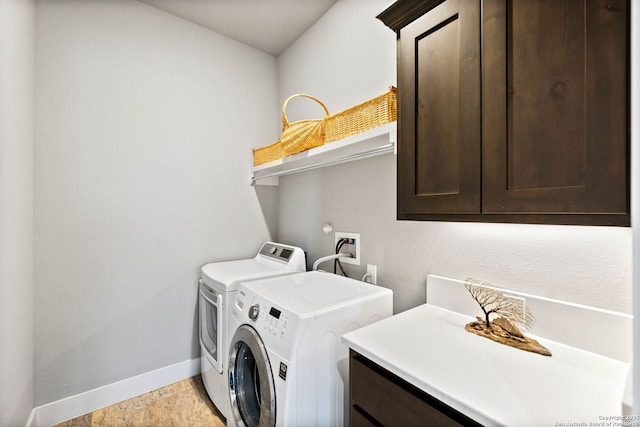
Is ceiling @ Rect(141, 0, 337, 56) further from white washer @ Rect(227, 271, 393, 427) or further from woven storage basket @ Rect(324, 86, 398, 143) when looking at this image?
white washer @ Rect(227, 271, 393, 427)

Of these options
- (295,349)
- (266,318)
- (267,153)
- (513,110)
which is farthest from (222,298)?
(513,110)

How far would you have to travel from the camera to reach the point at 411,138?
1.16m

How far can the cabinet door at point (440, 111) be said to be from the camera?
38.2 inches

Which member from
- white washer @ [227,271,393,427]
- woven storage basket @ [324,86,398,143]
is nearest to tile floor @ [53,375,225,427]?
white washer @ [227,271,393,427]

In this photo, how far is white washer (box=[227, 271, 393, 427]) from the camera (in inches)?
44.5

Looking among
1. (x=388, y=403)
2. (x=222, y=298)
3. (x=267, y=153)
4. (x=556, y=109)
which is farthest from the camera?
(x=267, y=153)

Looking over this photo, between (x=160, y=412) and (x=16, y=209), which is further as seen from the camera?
(x=160, y=412)

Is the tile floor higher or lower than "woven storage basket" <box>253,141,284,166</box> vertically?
lower

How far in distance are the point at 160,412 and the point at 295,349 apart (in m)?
1.35

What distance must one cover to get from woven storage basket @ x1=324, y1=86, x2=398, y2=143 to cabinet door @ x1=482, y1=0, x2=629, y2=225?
0.44m

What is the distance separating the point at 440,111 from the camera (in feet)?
3.49

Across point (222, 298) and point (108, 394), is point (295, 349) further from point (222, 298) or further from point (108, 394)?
point (108, 394)

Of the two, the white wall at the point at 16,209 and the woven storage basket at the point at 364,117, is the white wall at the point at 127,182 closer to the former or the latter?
the white wall at the point at 16,209

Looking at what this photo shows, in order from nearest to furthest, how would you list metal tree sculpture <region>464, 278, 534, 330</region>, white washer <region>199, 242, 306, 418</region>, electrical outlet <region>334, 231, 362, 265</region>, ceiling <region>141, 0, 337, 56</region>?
metal tree sculpture <region>464, 278, 534, 330</region>
white washer <region>199, 242, 306, 418</region>
electrical outlet <region>334, 231, 362, 265</region>
ceiling <region>141, 0, 337, 56</region>
